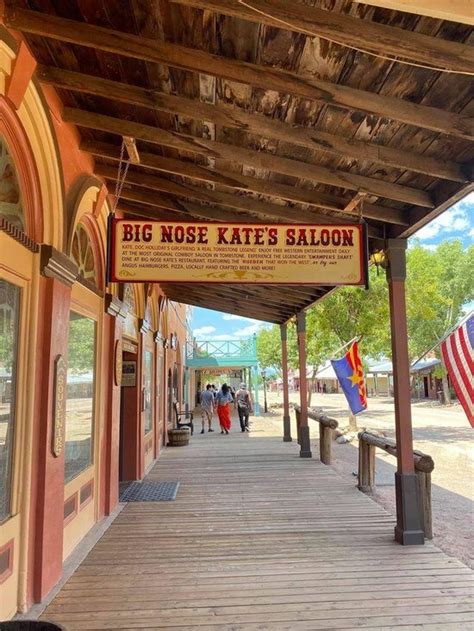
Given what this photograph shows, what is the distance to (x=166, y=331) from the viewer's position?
12.7 metres

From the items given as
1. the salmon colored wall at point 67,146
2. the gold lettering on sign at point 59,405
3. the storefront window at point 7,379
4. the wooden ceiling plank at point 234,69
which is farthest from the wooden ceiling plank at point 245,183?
the gold lettering on sign at point 59,405

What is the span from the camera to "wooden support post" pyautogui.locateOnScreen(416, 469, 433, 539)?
528 centimetres

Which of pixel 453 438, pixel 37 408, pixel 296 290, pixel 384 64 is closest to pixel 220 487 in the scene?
pixel 296 290

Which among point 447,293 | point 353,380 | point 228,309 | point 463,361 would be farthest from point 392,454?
point 447,293

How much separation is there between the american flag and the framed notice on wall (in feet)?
16.5

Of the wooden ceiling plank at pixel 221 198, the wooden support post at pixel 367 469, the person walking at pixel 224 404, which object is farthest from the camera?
the person walking at pixel 224 404

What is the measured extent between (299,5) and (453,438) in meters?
15.8

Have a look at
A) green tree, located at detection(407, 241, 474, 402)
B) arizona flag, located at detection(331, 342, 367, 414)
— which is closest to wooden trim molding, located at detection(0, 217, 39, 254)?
arizona flag, located at detection(331, 342, 367, 414)

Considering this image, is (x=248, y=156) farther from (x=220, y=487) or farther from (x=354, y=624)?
(x=220, y=487)

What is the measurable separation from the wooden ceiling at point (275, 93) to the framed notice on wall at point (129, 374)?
3.65m

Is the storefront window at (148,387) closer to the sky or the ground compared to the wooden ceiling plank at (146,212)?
closer to the ground

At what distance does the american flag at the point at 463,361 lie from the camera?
183 inches

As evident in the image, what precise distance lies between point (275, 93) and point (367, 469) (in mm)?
5895

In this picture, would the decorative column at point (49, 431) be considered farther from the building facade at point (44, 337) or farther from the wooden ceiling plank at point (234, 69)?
the wooden ceiling plank at point (234, 69)
